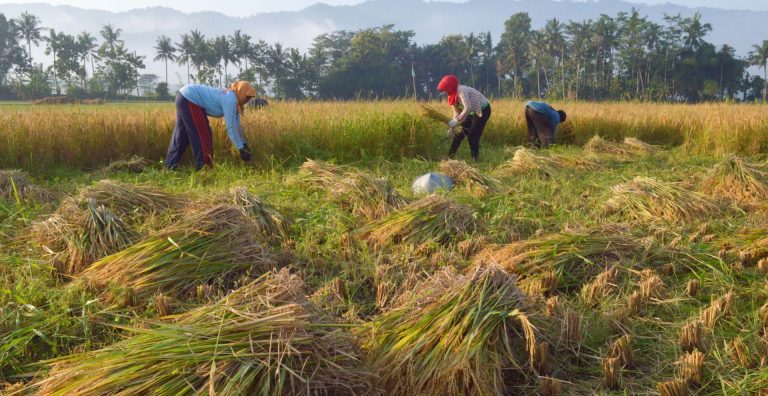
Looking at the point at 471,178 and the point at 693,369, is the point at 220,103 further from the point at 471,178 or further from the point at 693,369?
the point at 693,369

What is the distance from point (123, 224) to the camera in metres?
3.18

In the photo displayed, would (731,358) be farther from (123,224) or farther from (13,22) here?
(13,22)

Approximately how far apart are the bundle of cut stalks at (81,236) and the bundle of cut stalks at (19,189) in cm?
126

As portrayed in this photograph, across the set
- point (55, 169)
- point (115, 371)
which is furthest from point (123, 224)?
point (55, 169)

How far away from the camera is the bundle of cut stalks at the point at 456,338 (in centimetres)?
176

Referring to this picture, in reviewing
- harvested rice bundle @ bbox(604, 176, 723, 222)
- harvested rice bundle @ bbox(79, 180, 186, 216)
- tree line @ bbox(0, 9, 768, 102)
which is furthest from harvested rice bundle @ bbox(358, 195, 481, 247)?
tree line @ bbox(0, 9, 768, 102)

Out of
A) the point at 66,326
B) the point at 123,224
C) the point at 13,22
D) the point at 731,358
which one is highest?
the point at 13,22

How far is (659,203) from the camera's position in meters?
4.09

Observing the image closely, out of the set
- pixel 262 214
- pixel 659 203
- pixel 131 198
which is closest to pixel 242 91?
pixel 131 198

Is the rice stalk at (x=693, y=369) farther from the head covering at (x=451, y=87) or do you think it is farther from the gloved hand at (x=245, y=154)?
the head covering at (x=451, y=87)

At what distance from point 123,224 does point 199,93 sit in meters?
2.80

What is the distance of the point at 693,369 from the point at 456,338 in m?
0.86

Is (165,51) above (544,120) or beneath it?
above

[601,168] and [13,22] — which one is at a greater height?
[13,22]
